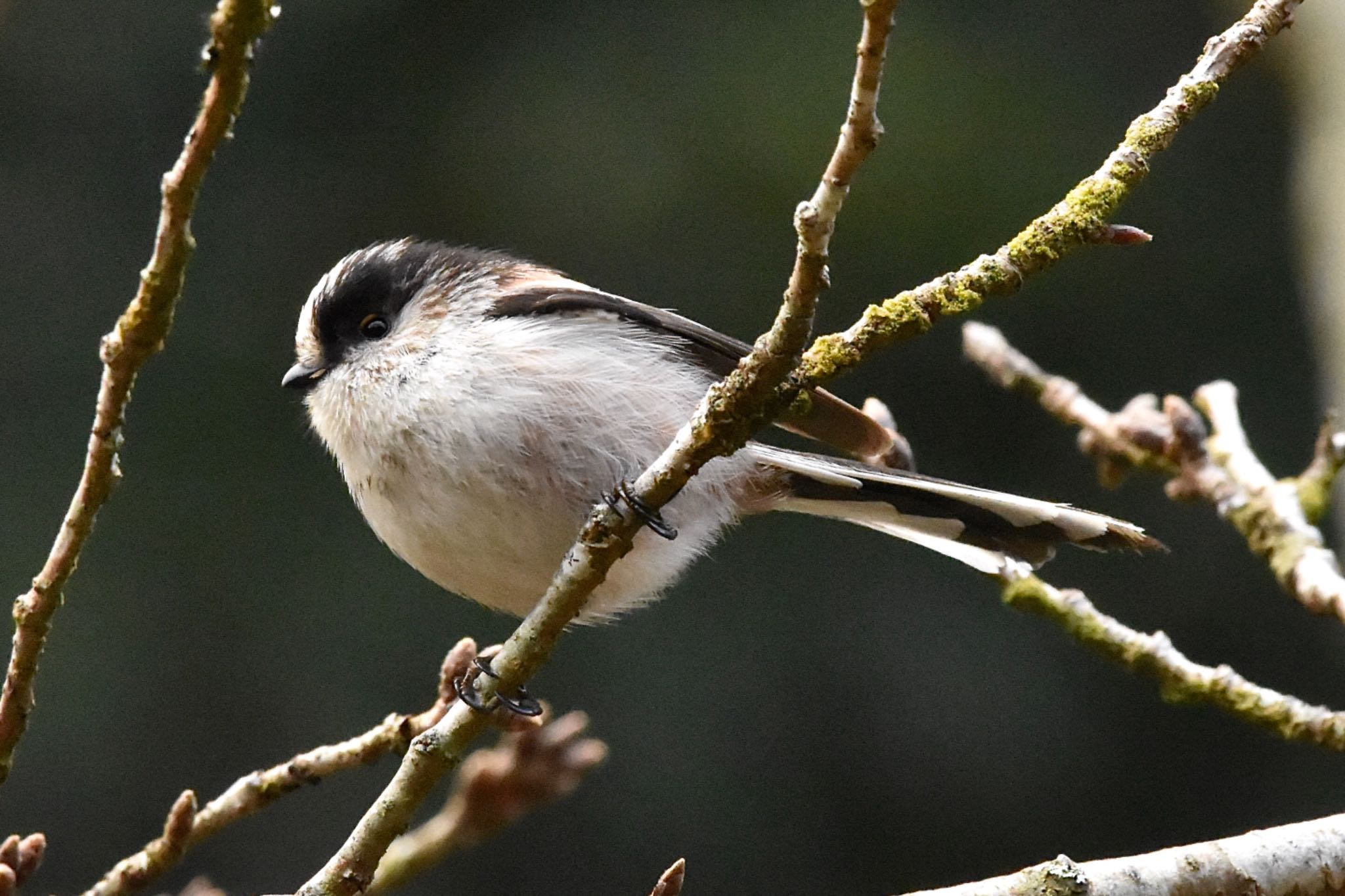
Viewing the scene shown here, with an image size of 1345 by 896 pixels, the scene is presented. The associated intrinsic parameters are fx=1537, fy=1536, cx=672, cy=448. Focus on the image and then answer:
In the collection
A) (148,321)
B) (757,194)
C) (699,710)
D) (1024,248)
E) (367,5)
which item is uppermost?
(367,5)

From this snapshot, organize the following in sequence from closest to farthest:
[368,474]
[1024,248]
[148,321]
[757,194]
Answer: [148,321]
[1024,248]
[368,474]
[757,194]

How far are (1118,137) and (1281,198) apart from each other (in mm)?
899

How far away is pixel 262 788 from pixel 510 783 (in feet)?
1.52

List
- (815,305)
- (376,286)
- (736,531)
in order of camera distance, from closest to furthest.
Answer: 1. (815,305)
2. (376,286)
3. (736,531)

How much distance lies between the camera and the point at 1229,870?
2.16 m

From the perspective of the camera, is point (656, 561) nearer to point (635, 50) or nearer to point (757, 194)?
point (757, 194)

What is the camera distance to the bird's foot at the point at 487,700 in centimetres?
238

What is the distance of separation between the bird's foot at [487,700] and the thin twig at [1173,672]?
42.5 inches

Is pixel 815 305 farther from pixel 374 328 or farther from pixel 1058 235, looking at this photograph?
pixel 374 328

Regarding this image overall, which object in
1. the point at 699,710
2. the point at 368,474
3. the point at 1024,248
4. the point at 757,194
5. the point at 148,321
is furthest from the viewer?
the point at 757,194

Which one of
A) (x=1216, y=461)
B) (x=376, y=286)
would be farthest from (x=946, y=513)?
(x=376, y=286)

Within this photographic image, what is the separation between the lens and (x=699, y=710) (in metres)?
6.92

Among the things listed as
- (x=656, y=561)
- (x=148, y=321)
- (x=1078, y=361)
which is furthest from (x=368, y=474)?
(x=1078, y=361)

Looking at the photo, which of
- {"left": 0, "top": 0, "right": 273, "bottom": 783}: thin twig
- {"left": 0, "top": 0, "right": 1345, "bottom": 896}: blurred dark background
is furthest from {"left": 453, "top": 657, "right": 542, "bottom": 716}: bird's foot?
{"left": 0, "top": 0, "right": 1345, "bottom": 896}: blurred dark background
